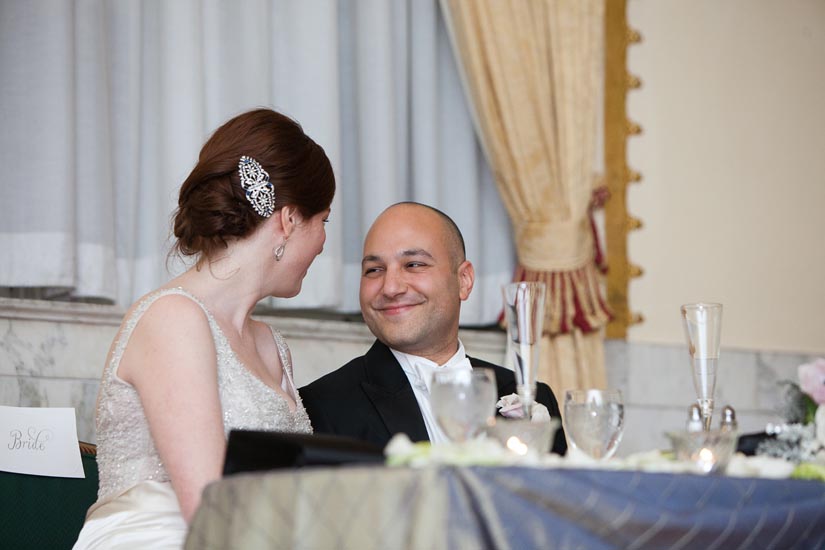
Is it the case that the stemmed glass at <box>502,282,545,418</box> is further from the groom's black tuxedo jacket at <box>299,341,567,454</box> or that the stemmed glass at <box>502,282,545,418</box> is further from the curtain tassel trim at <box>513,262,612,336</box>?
the curtain tassel trim at <box>513,262,612,336</box>

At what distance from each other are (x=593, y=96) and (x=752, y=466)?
2.99 meters

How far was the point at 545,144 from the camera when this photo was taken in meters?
4.42

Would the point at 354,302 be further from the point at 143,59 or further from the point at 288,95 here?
the point at 143,59

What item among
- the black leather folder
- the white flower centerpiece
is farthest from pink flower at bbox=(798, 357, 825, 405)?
the black leather folder

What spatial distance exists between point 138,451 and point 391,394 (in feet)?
3.17

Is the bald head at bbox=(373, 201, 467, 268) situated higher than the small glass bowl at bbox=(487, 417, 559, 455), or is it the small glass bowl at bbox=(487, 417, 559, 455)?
the bald head at bbox=(373, 201, 467, 268)

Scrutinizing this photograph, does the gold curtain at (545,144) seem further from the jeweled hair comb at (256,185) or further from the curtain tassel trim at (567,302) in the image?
the jeweled hair comb at (256,185)

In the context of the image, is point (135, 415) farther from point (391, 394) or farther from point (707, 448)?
point (707, 448)

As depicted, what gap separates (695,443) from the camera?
1.74 metres

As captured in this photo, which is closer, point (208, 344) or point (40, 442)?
point (208, 344)

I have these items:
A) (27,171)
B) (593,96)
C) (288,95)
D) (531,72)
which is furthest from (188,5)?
(593,96)

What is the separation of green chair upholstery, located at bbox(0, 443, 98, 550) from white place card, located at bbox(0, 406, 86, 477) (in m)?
→ 0.02

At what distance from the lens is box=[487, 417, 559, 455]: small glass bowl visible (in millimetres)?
1763

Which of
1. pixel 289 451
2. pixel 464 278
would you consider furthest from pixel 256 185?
pixel 464 278
